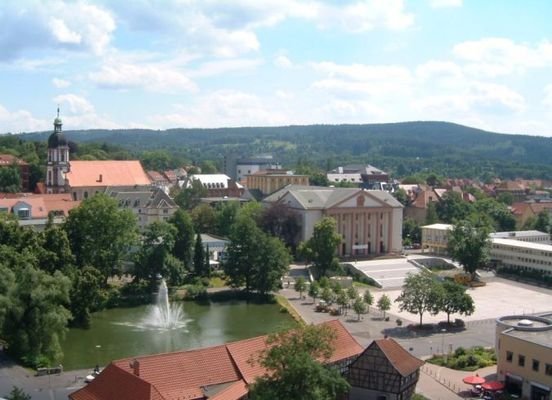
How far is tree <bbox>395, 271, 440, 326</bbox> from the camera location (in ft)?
136

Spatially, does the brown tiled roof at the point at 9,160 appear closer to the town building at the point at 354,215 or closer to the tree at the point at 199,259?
the town building at the point at 354,215

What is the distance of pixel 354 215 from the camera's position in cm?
6831

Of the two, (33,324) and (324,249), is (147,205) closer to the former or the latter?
(324,249)

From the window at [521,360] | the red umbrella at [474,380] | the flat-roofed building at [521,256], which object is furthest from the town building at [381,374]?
the flat-roofed building at [521,256]

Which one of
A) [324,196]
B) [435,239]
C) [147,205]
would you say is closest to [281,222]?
[324,196]

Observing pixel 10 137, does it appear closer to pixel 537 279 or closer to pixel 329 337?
pixel 537 279

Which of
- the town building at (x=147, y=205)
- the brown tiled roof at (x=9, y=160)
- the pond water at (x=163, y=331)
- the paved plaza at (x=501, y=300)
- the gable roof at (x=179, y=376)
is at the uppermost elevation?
the brown tiled roof at (x=9, y=160)

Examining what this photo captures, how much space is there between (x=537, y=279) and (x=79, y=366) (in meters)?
39.1

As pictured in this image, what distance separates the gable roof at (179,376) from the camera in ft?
76.0

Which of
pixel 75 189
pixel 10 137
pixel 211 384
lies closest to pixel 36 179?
pixel 75 189

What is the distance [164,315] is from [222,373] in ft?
66.6

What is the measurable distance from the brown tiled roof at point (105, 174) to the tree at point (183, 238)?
2466 cm

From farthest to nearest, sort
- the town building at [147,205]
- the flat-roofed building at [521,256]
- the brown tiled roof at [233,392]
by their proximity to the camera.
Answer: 1. the town building at [147,205]
2. the flat-roofed building at [521,256]
3. the brown tiled roof at [233,392]

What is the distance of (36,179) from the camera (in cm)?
8406
